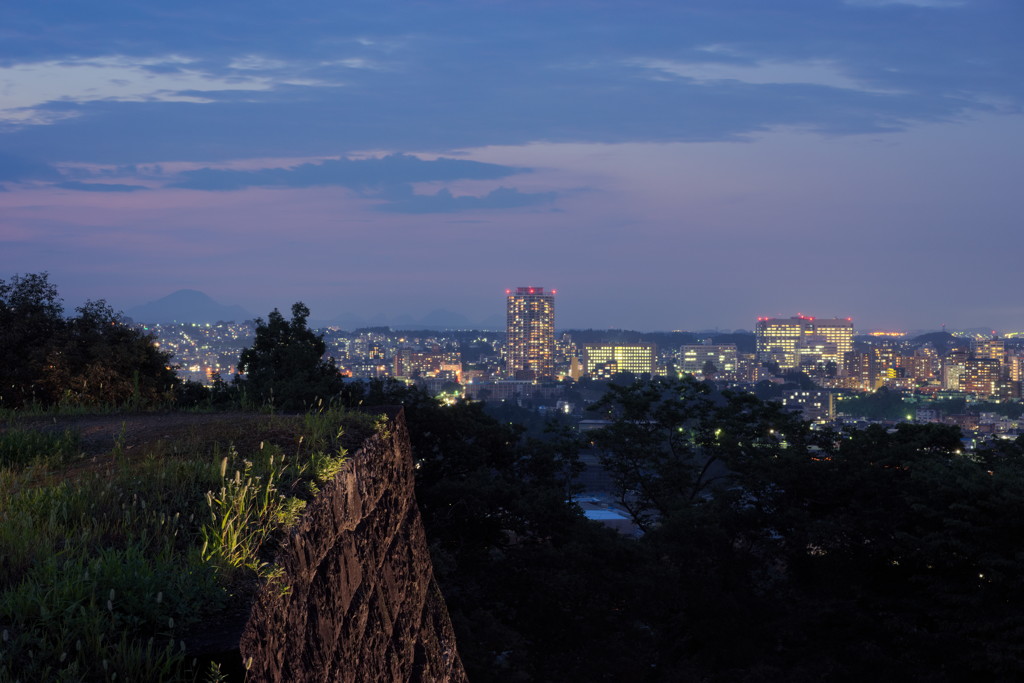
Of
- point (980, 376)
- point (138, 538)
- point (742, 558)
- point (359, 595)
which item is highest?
point (138, 538)

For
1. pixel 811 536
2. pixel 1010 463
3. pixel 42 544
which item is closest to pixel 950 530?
pixel 811 536

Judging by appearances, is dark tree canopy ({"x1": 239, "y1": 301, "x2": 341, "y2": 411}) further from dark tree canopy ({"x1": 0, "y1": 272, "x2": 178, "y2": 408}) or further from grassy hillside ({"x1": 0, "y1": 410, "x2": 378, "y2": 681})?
grassy hillside ({"x1": 0, "y1": 410, "x2": 378, "y2": 681})

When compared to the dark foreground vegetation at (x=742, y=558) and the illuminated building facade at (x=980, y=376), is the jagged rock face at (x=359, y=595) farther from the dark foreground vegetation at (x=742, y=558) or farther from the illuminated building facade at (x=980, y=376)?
the illuminated building facade at (x=980, y=376)

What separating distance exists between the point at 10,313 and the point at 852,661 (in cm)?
1774

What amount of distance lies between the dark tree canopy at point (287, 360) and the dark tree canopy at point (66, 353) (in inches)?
122

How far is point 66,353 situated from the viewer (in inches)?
698

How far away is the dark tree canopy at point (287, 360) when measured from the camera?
22.0 m

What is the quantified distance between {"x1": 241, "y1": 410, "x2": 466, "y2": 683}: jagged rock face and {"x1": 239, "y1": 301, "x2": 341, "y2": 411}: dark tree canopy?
1320cm

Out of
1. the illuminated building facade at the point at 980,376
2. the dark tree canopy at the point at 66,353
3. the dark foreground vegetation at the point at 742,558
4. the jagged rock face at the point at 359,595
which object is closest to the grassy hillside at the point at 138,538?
the jagged rock face at the point at 359,595

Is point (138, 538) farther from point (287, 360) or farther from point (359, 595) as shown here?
point (287, 360)

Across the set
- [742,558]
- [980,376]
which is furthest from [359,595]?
[980,376]

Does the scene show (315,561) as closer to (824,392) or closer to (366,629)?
(366,629)

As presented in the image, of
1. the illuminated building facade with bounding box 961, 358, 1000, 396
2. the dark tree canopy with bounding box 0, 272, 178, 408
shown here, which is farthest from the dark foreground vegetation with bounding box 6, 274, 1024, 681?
the illuminated building facade with bounding box 961, 358, 1000, 396

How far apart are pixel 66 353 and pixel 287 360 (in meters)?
7.27
